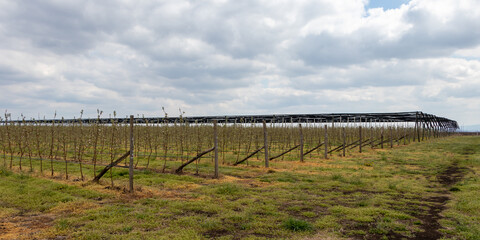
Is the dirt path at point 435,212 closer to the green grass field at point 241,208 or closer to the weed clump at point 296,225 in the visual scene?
the green grass field at point 241,208

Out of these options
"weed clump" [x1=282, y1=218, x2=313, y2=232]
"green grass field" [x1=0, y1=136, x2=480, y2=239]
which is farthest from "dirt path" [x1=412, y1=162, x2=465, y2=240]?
"weed clump" [x1=282, y1=218, x2=313, y2=232]

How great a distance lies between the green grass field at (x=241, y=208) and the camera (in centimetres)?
573

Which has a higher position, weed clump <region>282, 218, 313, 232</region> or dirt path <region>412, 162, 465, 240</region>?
weed clump <region>282, 218, 313, 232</region>

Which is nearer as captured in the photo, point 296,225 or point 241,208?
point 296,225

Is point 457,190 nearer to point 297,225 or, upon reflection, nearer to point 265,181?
point 265,181

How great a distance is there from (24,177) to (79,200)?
5.25 meters

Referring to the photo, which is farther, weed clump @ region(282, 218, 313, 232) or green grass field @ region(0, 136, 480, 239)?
weed clump @ region(282, 218, 313, 232)

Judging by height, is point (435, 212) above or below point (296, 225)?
below

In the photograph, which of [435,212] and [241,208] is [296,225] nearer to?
[241,208]

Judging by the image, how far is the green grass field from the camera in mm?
5730

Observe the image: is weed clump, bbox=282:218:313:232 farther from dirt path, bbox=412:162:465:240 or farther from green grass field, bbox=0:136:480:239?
dirt path, bbox=412:162:465:240

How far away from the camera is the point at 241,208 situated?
7359mm

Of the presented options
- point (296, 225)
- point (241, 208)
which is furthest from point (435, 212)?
point (241, 208)

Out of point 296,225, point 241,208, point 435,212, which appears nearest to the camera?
point 296,225
